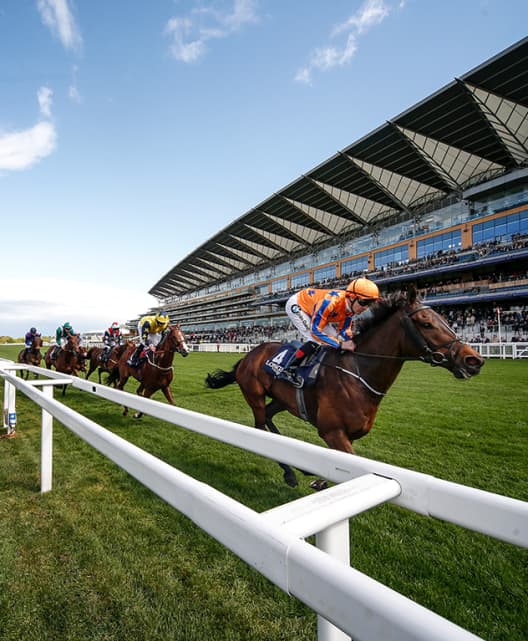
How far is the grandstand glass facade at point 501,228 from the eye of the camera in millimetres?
26578

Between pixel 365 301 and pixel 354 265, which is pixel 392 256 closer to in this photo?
pixel 354 265

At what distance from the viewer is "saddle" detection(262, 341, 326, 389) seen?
332 centimetres

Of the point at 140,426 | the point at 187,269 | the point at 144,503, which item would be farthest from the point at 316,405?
the point at 187,269

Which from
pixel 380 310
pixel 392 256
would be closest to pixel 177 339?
→ pixel 380 310

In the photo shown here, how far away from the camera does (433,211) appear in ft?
110

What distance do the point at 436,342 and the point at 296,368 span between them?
1.24m

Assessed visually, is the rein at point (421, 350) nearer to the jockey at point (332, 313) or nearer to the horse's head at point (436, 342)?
the horse's head at point (436, 342)

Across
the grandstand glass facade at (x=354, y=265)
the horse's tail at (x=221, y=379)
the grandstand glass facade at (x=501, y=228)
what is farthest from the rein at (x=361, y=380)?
the grandstand glass facade at (x=354, y=265)

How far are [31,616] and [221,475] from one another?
1919 millimetres

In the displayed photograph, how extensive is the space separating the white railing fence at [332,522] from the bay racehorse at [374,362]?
65.3 inches

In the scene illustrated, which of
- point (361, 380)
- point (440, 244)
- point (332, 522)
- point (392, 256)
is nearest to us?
point (332, 522)

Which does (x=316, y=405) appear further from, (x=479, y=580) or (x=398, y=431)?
(x=398, y=431)

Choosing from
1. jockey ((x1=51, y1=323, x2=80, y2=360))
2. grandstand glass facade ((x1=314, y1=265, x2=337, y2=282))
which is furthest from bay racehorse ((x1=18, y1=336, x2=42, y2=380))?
grandstand glass facade ((x1=314, y1=265, x2=337, y2=282))

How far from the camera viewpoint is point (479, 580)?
1.95 metres
